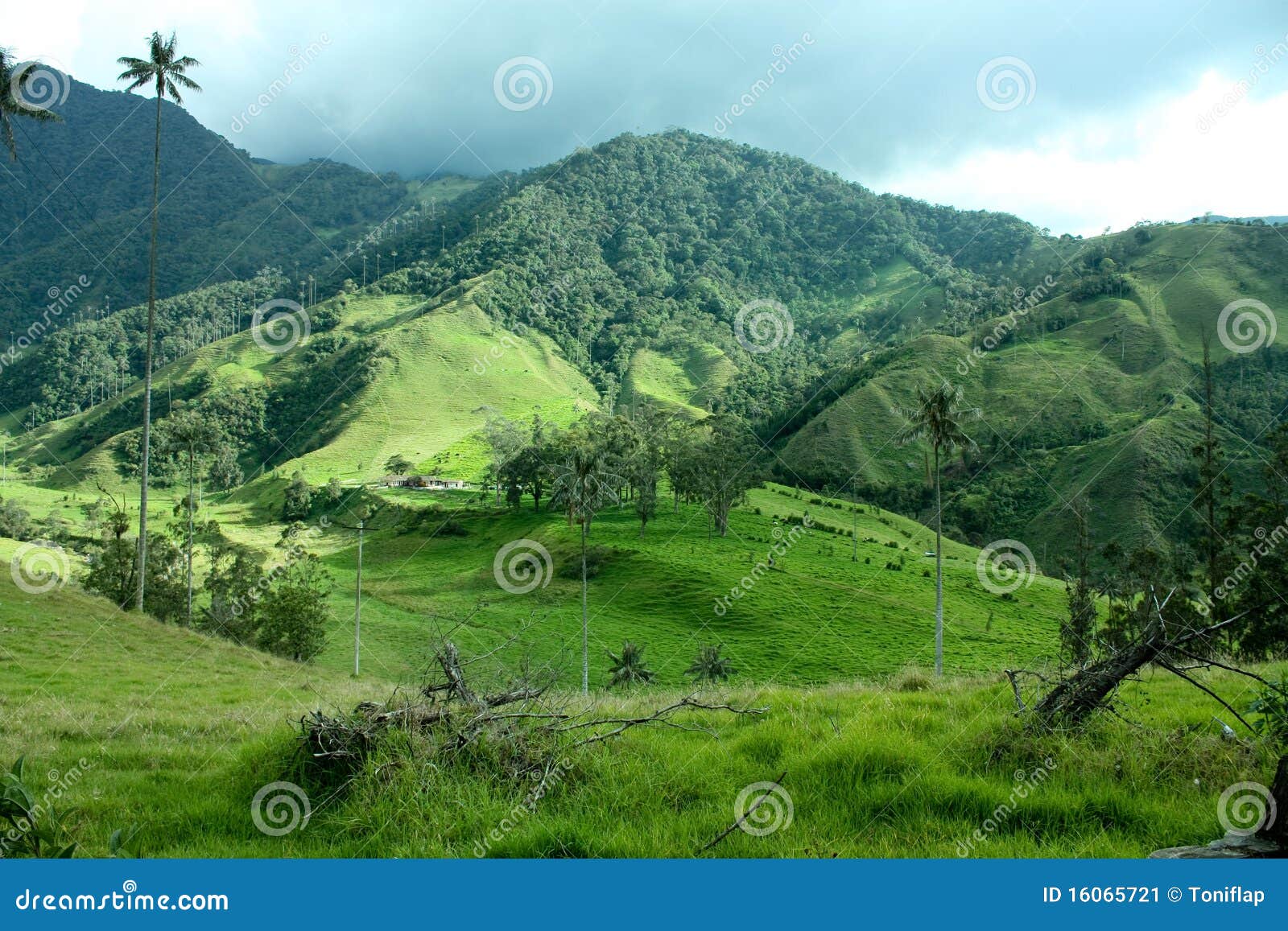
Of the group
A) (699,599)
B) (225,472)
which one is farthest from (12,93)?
(225,472)

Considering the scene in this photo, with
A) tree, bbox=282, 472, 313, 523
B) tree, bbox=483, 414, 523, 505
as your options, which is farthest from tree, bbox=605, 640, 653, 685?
tree, bbox=282, 472, 313, 523

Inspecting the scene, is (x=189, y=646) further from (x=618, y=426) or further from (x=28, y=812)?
(x=618, y=426)

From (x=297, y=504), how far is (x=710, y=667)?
75204mm

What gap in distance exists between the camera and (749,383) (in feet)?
600

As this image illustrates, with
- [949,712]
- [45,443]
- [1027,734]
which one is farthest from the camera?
[45,443]

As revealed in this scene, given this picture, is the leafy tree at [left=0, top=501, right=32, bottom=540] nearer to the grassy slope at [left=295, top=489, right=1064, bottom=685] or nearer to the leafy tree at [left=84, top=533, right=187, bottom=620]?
the leafy tree at [left=84, top=533, right=187, bottom=620]

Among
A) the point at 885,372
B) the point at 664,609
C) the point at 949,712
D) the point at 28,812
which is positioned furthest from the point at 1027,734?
the point at 885,372

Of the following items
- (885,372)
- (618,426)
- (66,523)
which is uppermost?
(885,372)

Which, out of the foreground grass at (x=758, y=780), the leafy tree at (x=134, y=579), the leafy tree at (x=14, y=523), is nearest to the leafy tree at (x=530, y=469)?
the leafy tree at (x=134, y=579)

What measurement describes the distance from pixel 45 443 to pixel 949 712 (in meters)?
203

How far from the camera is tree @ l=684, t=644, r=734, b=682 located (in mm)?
45784

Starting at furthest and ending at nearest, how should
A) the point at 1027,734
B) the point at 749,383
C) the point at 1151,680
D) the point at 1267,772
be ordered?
the point at 749,383 → the point at 1151,680 → the point at 1027,734 → the point at 1267,772

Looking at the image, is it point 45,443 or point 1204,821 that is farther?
point 45,443

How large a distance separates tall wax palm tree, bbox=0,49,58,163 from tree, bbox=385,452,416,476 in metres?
94.2
